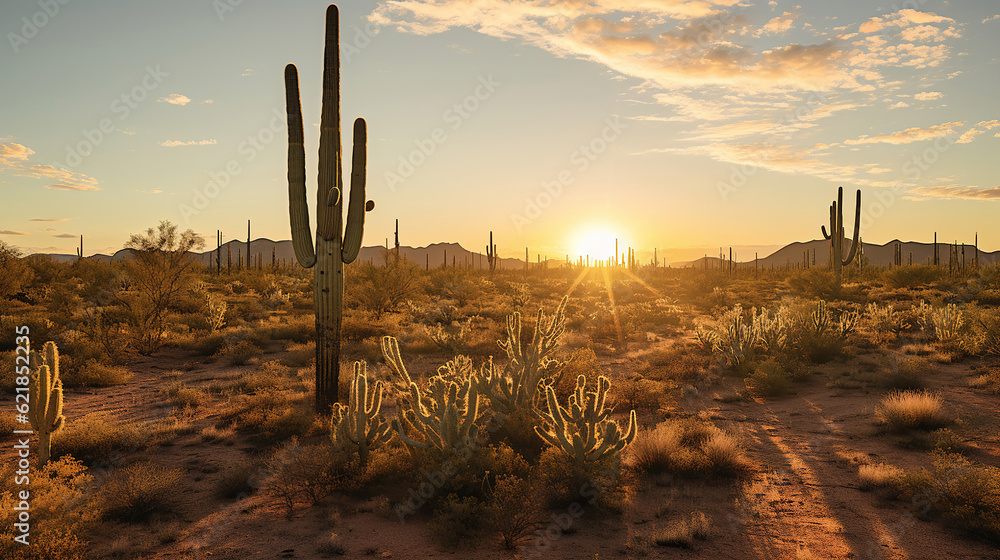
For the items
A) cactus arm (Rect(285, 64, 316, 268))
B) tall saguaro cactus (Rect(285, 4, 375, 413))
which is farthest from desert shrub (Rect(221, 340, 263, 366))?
cactus arm (Rect(285, 64, 316, 268))

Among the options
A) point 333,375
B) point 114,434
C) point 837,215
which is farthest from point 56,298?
point 837,215

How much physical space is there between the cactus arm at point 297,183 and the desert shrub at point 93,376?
240 inches

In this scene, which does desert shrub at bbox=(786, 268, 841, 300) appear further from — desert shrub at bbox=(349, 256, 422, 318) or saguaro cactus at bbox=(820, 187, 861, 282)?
desert shrub at bbox=(349, 256, 422, 318)

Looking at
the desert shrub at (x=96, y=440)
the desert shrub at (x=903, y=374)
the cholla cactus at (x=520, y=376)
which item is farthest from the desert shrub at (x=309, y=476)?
the desert shrub at (x=903, y=374)

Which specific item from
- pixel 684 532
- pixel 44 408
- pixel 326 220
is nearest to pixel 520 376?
pixel 684 532

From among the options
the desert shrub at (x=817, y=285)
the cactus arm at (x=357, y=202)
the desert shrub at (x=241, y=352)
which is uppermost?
the cactus arm at (x=357, y=202)

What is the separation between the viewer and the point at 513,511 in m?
5.18

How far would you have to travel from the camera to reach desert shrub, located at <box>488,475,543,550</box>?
5.00 m

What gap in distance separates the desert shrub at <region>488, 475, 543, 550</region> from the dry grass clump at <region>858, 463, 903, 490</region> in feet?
12.6

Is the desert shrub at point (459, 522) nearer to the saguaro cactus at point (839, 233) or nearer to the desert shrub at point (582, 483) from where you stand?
the desert shrub at point (582, 483)

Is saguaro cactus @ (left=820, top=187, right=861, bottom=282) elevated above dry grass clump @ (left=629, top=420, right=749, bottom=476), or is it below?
above

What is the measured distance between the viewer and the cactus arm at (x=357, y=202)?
28.5ft

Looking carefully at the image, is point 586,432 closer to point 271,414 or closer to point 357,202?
point 271,414

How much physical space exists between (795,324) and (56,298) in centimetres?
2512
